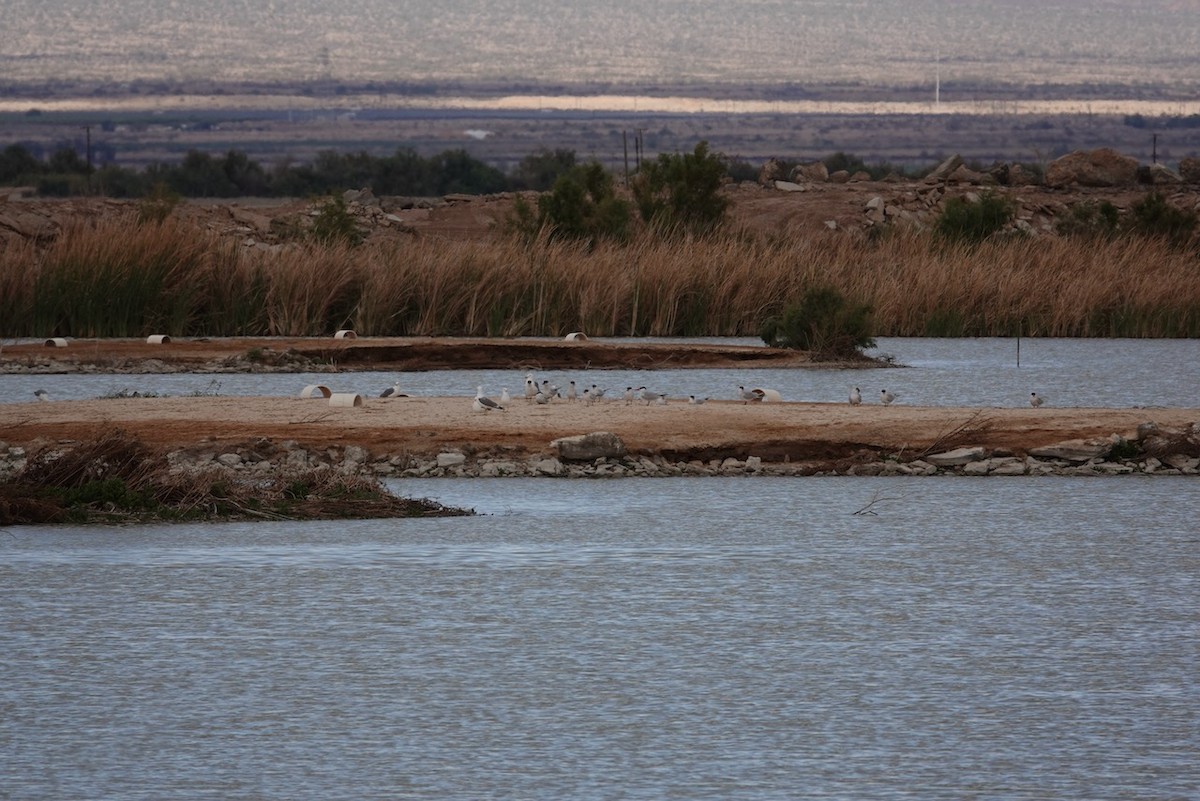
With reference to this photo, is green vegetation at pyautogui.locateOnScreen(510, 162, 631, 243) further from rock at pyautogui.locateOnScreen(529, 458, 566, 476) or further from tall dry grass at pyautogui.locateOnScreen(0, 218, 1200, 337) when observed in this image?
rock at pyautogui.locateOnScreen(529, 458, 566, 476)

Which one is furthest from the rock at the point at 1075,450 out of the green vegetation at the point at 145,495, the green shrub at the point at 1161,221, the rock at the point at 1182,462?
the green shrub at the point at 1161,221

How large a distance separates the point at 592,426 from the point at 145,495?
4398mm

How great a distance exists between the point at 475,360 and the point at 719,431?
382 inches

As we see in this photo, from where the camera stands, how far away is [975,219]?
146 ft

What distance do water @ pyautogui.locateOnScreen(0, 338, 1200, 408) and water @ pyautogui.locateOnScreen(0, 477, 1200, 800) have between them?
7636 mm

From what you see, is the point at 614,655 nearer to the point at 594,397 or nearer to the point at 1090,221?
the point at 594,397

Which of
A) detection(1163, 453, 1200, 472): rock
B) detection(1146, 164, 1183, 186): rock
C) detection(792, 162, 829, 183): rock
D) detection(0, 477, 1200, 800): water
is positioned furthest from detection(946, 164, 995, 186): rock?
detection(0, 477, 1200, 800): water

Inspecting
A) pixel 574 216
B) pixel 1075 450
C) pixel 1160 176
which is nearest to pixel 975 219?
pixel 574 216

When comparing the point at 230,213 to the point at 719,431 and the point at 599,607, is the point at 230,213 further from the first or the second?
the point at 599,607

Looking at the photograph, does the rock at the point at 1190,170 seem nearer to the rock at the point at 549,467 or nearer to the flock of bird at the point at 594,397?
the flock of bird at the point at 594,397

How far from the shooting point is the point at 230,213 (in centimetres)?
4884

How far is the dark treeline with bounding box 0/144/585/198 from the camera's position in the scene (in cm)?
8475

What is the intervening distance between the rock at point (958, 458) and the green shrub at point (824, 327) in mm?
10378

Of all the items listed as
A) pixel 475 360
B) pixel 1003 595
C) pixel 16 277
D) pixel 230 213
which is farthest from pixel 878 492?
pixel 230 213
